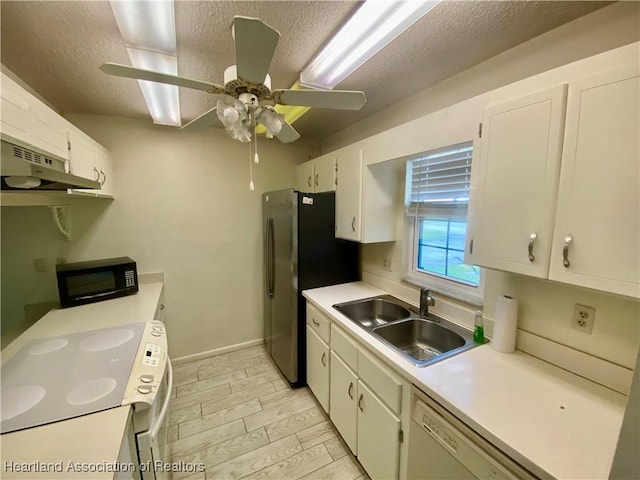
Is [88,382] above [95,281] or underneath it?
underneath

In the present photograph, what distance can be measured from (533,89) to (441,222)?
0.97 meters

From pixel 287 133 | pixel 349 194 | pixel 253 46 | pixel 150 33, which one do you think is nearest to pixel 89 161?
pixel 150 33

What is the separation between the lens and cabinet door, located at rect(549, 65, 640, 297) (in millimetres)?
800

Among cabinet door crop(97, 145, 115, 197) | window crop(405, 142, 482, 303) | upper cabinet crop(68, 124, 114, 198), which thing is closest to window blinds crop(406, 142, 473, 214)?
window crop(405, 142, 482, 303)

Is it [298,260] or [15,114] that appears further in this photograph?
[298,260]

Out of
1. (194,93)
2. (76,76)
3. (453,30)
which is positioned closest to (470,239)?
(453,30)

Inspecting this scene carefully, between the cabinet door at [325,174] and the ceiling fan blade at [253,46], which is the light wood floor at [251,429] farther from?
the ceiling fan blade at [253,46]

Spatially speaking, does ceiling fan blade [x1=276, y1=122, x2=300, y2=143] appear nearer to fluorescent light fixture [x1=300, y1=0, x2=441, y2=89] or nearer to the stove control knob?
fluorescent light fixture [x1=300, y1=0, x2=441, y2=89]

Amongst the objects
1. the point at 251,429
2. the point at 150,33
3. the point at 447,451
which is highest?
the point at 150,33

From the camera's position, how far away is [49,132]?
133 centimetres

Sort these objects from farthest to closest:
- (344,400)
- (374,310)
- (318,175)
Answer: (318,175)
(374,310)
(344,400)

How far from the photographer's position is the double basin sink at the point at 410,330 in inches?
62.0

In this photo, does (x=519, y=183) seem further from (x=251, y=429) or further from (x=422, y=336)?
(x=251, y=429)

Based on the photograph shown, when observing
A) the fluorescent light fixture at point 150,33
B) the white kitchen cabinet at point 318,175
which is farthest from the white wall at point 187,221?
the fluorescent light fixture at point 150,33
